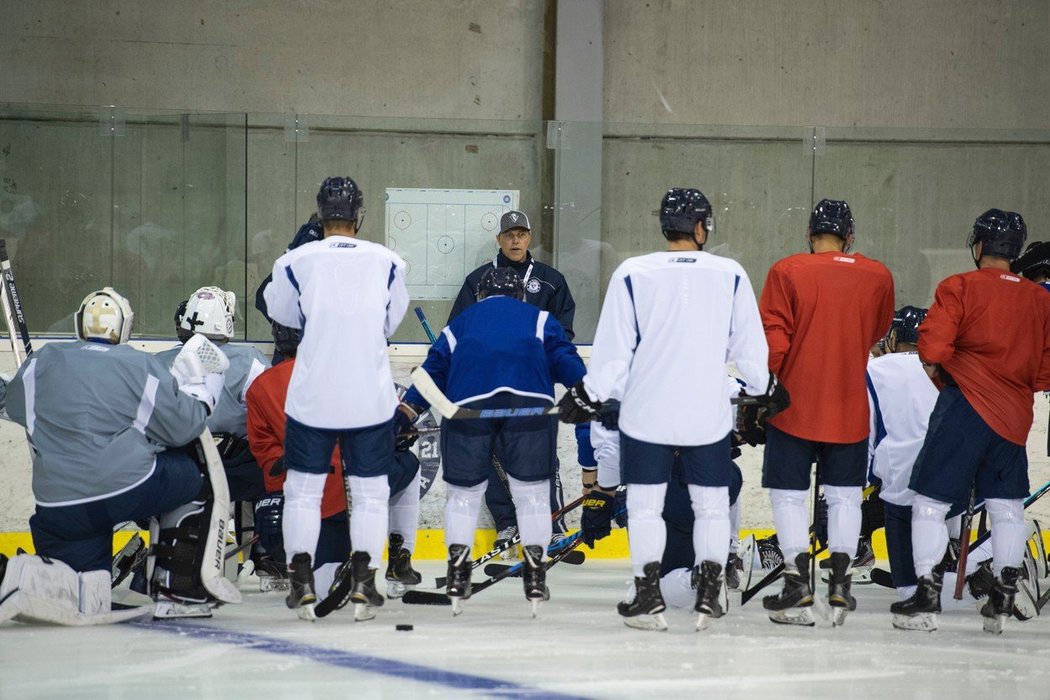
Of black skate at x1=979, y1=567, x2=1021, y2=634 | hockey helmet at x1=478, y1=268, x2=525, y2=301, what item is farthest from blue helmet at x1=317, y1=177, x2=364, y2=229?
black skate at x1=979, y1=567, x2=1021, y2=634

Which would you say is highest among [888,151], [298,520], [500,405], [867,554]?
[888,151]

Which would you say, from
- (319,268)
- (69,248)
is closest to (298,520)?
(319,268)

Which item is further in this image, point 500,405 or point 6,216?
point 6,216

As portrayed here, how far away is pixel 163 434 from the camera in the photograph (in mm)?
4371

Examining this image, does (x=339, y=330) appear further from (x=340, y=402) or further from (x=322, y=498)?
(x=322, y=498)

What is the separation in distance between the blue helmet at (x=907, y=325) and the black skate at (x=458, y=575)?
179cm

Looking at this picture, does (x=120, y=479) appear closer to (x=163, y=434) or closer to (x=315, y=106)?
(x=163, y=434)

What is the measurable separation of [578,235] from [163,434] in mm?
3177

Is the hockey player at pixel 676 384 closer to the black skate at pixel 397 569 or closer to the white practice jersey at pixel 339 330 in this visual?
the white practice jersey at pixel 339 330

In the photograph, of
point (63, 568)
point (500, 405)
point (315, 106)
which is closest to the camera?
point (63, 568)

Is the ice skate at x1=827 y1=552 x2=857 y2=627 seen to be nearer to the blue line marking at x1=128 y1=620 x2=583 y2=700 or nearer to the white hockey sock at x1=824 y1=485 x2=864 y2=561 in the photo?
the white hockey sock at x1=824 y1=485 x2=864 y2=561

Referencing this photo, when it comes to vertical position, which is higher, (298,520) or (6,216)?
(6,216)

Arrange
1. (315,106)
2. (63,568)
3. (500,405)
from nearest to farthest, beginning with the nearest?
1. (63,568)
2. (500,405)
3. (315,106)

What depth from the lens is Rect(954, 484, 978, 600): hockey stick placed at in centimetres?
446
